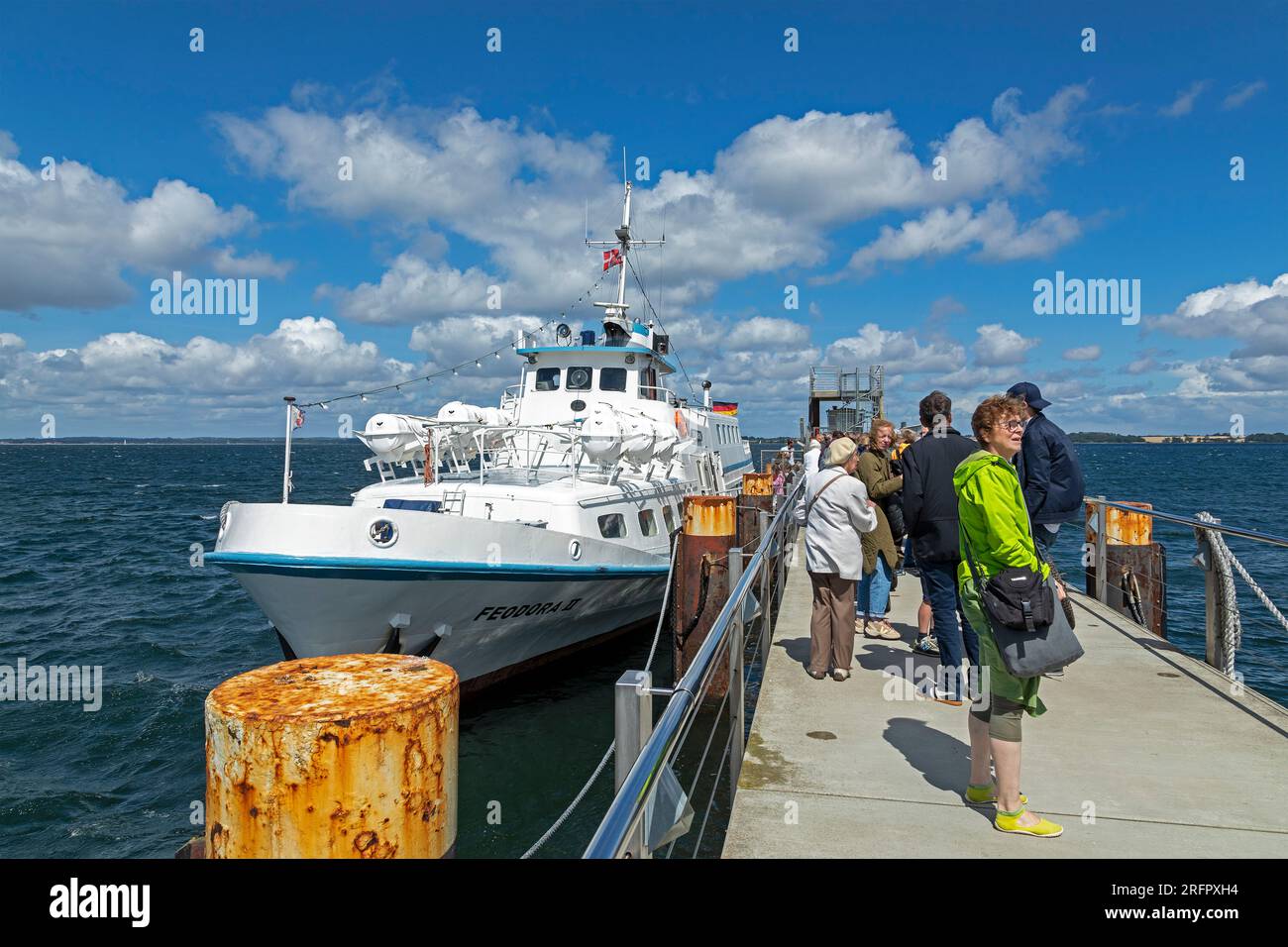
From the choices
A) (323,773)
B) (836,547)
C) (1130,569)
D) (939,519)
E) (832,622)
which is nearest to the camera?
(323,773)

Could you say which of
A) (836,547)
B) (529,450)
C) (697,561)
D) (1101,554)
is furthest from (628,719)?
(529,450)

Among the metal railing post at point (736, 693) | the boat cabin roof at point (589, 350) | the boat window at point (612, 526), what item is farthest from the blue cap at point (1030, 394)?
the boat cabin roof at point (589, 350)

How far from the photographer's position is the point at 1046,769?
14.9ft

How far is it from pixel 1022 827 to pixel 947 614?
2302 mm

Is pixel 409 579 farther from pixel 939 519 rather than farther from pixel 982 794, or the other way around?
pixel 982 794

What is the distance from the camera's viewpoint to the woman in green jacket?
3.57 metres

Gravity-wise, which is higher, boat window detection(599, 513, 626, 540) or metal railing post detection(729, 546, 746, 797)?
boat window detection(599, 513, 626, 540)

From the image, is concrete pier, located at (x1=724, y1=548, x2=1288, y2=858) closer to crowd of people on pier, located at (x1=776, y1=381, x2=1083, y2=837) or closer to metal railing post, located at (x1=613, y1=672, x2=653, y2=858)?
crowd of people on pier, located at (x1=776, y1=381, x2=1083, y2=837)

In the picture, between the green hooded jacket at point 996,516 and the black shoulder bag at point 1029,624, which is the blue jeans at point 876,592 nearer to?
the green hooded jacket at point 996,516

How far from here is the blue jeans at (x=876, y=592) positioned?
7684 millimetres

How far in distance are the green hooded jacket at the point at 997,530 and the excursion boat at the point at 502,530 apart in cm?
634

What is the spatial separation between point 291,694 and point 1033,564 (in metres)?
3.10

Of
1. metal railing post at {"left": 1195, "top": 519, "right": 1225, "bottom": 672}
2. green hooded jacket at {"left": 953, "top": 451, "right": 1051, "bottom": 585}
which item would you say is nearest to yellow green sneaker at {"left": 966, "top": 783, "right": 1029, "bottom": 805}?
green hooded jacket at {"left": 953, "top": 451, "right": 1051, "bottom": 585}

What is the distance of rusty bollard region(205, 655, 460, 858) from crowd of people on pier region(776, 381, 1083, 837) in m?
2.52
